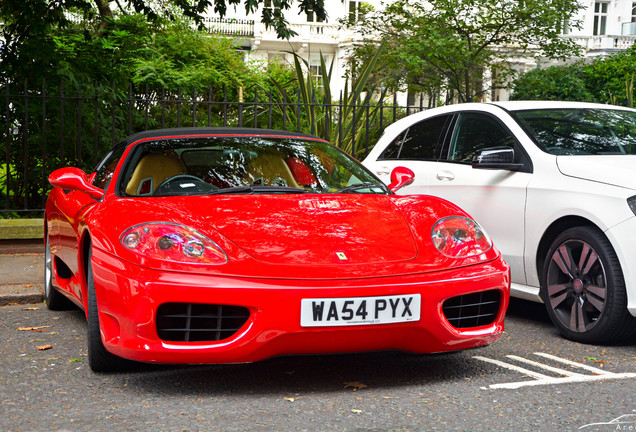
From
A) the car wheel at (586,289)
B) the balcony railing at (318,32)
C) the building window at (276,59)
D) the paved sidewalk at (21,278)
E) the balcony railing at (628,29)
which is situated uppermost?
the balcony railing at (628,29)

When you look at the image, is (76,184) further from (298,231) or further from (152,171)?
(298,231)

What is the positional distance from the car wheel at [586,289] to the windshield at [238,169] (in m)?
1.18

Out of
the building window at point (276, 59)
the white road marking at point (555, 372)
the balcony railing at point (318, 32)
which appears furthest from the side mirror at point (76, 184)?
the balcony railing at point (318, 32)

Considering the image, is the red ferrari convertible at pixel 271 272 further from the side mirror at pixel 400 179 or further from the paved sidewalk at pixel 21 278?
the paved sidewalk at pixel 21 278

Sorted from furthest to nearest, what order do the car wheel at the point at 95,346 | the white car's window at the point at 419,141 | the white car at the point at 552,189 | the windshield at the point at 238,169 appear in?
the white car's window at the point at 419,141, the white car at the point at 552,189, the windshield at the point at 238,169, the car wheel at the point at 95,346

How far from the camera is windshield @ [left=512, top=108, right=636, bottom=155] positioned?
579 centimetres

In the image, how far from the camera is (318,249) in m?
3.99

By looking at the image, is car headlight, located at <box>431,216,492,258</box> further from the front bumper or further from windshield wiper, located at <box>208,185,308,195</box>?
windshield wiper, located at <box>208,185,308,195</box>

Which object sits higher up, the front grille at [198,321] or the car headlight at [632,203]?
the car headlight at [632,203]

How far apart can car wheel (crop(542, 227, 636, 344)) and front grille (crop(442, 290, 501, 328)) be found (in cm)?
97

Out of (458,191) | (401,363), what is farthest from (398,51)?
(401,363)

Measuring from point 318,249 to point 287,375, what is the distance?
2.45ft

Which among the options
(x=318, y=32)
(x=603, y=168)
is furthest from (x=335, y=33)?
(x=603, y=168)

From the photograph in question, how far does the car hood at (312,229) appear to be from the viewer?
3959 millimetres
